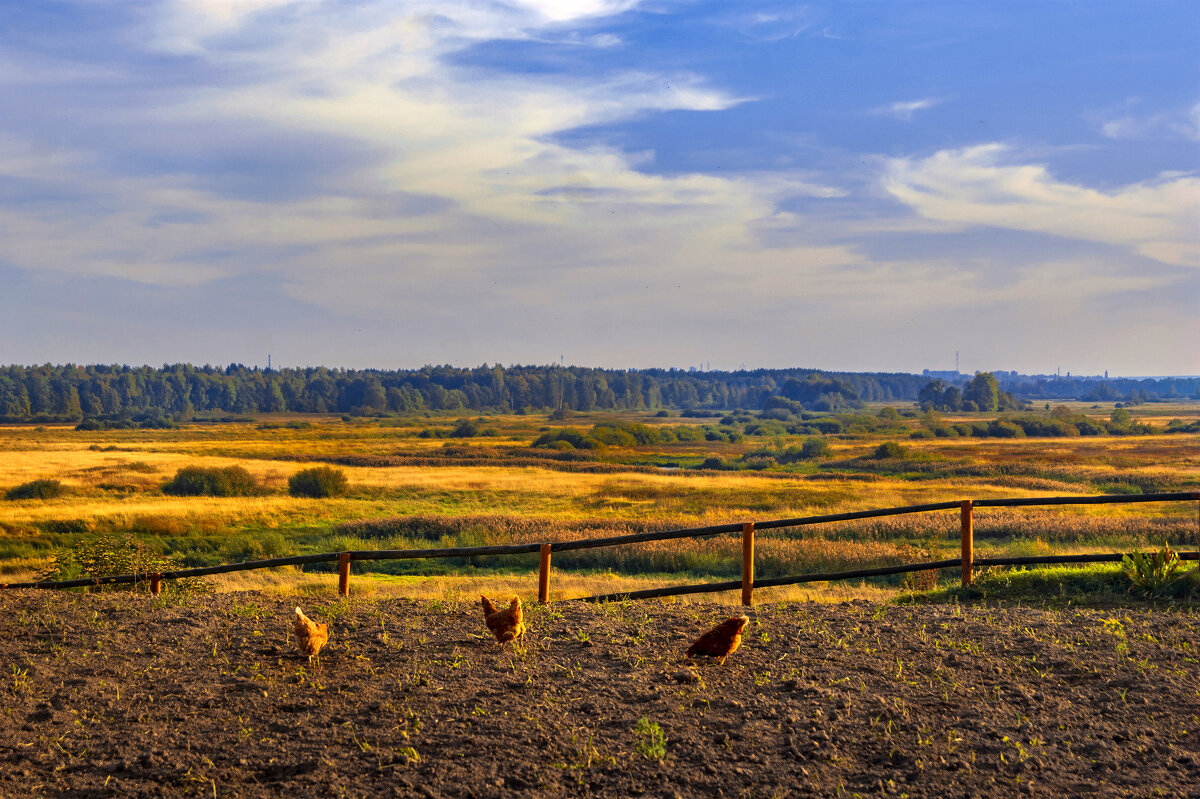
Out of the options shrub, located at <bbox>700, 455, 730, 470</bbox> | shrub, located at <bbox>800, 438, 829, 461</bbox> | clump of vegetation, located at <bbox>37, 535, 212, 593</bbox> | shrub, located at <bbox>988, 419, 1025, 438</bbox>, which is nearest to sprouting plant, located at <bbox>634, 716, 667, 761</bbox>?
clump of vegetation, located at <bbox>37, 535, 212, 593</bbox>

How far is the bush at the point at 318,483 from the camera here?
Answer: 5200cm

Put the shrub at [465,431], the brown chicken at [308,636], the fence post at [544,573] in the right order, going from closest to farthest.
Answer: the brown chicken at [308,636] → the fence post at [544,573] → the shrub at [465,431]

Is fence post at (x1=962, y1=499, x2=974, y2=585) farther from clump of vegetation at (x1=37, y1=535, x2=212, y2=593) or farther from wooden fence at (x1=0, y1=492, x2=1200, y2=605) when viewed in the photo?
clump of vegetation at (x1=37, y1=535, x2=212, y2=593)

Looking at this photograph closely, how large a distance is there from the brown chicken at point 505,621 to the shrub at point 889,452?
67.8m

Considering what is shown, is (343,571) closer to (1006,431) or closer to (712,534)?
(712,534)

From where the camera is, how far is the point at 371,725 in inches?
262

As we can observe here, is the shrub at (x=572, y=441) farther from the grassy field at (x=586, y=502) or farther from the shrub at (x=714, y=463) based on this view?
the shrub at (x=714, y=463)

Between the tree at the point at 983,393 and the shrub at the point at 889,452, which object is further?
the tree at the point at 983,393

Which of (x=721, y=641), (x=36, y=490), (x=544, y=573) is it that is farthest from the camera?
(x=36, y=490)

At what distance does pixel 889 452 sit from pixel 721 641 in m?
70.0

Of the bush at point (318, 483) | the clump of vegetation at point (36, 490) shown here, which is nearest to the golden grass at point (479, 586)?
the bush at point (318, 483)

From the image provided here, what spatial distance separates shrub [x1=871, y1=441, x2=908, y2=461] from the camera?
7344 cm

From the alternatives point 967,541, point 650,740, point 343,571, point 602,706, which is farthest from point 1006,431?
point 650,740

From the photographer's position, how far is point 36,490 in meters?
49.4
